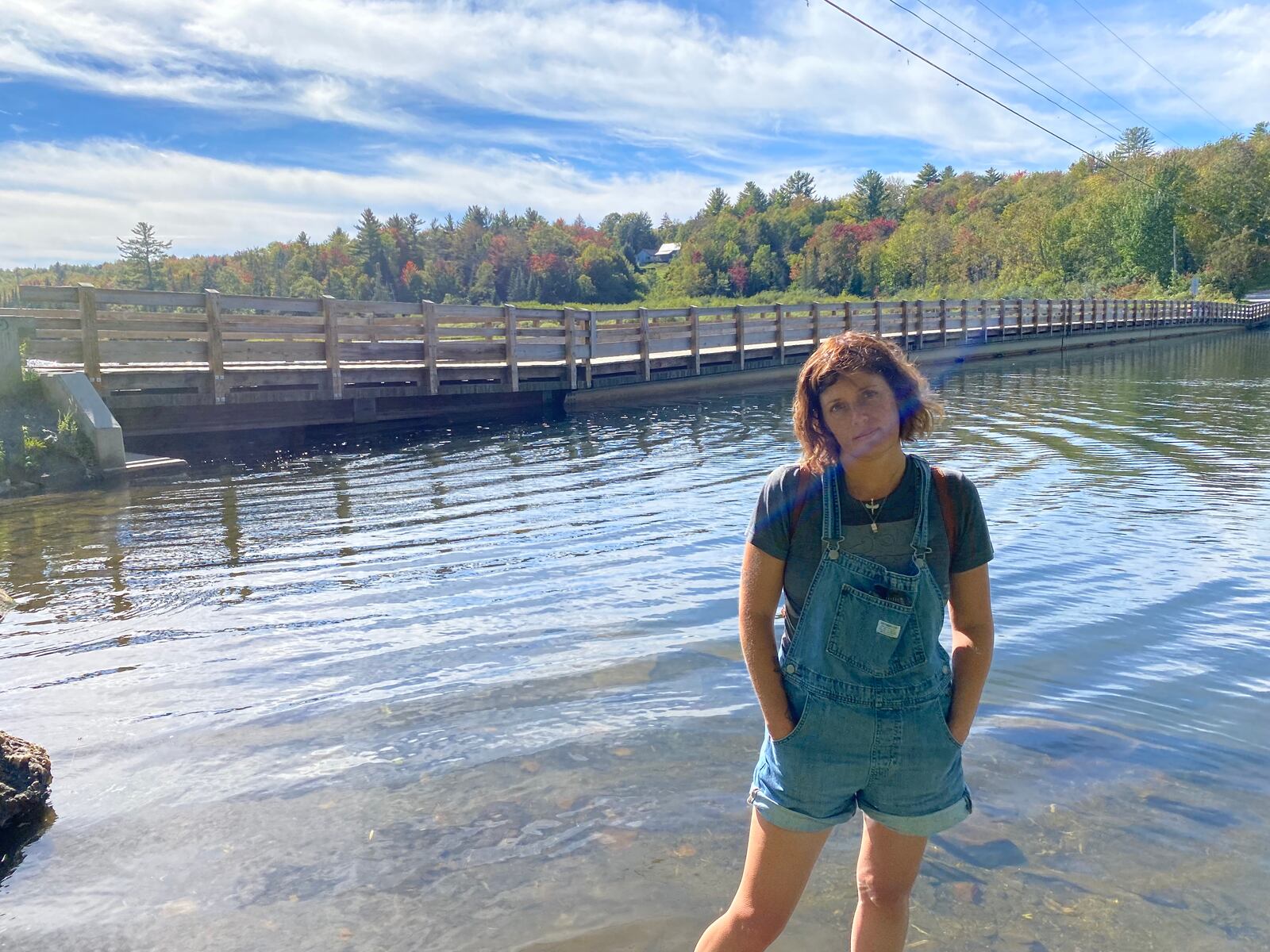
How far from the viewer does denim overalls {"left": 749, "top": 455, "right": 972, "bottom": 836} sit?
2.07m

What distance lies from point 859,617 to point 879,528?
0.20 m

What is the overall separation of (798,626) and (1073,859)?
1.90 m

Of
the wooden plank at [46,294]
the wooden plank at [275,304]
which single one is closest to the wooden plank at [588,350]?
the wooden plank at [275,304]

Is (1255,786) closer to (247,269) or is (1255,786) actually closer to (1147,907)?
(1147,907)

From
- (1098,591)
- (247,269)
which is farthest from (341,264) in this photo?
(1098,591)

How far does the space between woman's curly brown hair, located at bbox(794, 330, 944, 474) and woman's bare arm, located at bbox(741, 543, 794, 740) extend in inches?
9.5

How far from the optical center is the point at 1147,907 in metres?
3.01

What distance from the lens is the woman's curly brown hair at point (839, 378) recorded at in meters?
2.09

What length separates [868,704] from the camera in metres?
2.08

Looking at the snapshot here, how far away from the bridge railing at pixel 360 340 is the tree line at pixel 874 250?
5308cm

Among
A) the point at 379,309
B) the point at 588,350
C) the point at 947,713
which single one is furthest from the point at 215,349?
the point at 947,713

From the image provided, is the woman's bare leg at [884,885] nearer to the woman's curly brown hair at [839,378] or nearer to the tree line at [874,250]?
the woman's curly brown hair at [839,378]

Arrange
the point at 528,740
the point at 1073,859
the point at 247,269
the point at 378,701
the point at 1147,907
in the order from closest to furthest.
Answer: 1. the point at 1147,907
2. the point at 1073,859
3. the point at 528,740
4. the point at 378,701
5. the point at 247,269

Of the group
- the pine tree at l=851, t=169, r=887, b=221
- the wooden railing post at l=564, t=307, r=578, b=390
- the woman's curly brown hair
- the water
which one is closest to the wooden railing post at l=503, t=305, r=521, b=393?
the wooden railing post at l=564, t=307, r=578, b=390
